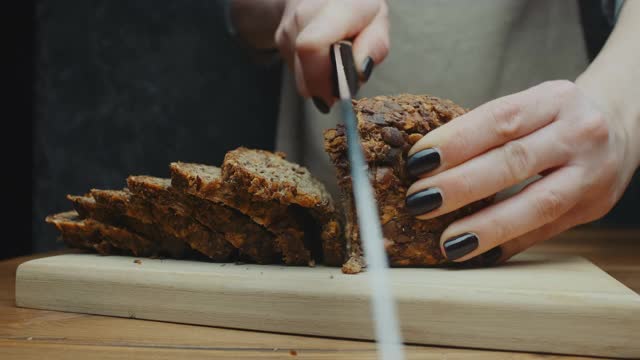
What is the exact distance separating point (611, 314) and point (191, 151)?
2311 millimetres

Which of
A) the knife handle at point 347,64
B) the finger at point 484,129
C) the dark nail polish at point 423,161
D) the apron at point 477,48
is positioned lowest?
the dark nail polish at point 423,161

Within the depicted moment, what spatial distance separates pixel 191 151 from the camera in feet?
9.82

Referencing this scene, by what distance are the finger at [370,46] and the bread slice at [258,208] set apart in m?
0.39

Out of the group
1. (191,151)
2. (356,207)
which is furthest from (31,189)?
(356,207)

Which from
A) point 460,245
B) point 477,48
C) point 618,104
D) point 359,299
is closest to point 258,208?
point 359,299

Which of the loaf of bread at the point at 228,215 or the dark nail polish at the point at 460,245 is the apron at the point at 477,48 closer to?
the loaf of bread at the point at 228,215

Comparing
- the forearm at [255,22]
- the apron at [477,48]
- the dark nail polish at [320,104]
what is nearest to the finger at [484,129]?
the dark nail polish at [320,104]

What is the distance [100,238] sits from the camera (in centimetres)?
145

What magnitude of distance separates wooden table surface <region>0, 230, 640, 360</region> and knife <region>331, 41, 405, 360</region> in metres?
0.03

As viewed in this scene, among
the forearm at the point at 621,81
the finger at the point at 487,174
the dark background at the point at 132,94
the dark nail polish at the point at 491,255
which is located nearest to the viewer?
the finger at the point at 487,174

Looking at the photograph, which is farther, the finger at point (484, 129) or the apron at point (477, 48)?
the apron at point (477, 48)

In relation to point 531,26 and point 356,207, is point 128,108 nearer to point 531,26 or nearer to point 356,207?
point 531,26

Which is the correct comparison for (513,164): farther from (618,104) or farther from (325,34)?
(325,34)

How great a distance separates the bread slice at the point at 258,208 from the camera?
49.2 inches
